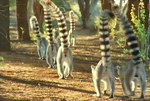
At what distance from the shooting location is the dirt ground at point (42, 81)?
9.98m

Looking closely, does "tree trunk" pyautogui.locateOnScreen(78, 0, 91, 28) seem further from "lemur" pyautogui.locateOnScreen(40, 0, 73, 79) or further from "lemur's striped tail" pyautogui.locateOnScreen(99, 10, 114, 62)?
"lemur's striped tail" pyautogui.locateOnScreen(99, 10, 114, 62)

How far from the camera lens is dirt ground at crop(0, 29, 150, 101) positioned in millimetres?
9984

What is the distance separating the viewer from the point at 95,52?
66.6ft

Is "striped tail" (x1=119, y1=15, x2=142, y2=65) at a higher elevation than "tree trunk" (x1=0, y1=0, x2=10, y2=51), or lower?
higher

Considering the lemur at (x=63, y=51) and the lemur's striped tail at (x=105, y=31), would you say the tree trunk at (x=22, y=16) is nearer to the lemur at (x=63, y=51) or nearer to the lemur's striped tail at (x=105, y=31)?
the lemur at (x=63, y=51)

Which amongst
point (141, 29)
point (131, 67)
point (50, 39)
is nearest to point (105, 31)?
point (131, 67)

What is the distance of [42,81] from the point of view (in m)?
12.0

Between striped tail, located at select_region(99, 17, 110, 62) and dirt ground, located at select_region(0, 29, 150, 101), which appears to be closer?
striped tail, located at select_region(99, 17, 110, 62)

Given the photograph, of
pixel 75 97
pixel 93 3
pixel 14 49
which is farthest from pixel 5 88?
pixel 93 3

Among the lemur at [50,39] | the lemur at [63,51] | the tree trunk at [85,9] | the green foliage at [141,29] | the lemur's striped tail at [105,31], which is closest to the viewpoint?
the lemur's striped tail at [105,31]

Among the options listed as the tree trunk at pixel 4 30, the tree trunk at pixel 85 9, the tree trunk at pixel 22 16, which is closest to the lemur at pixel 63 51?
the tree trunk at pixel 4 30

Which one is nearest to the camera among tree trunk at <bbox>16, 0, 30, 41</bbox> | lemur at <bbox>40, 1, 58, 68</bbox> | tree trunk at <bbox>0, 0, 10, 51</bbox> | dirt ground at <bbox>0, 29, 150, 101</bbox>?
dirt ground at <bbox>0, 29, 150, 101</bbox>

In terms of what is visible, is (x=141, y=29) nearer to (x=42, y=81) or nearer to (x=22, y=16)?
(x=42, y=81)

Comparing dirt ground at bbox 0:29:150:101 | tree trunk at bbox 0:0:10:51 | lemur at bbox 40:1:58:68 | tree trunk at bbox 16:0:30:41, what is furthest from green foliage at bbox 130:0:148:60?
tree trunk at bbox 16:0:30:41
